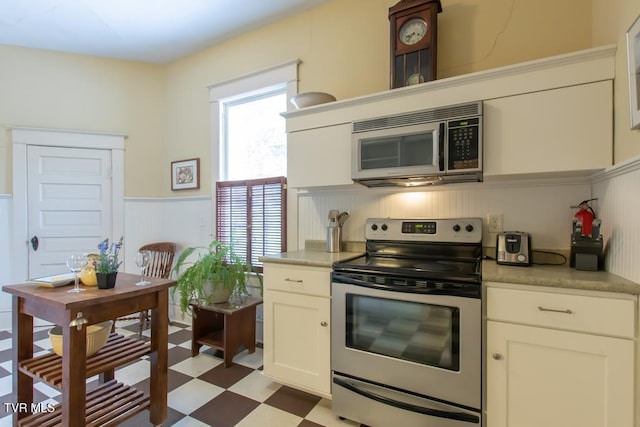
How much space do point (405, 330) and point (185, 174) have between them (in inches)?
114

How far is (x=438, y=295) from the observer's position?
5.06ft

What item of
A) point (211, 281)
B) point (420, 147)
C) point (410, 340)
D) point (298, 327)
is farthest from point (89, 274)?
point (420, 147)

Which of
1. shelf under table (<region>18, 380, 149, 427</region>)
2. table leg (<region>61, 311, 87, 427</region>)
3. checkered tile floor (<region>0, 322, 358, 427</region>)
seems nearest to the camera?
table leg (<region>61, 311, 87, 427</region>)

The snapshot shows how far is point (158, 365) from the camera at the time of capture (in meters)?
1.67

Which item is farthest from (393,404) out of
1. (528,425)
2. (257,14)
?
(257,14)

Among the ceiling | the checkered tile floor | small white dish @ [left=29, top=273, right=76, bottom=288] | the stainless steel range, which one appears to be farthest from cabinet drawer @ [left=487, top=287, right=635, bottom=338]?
the ceiling

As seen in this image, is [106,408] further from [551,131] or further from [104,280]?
[551,131]

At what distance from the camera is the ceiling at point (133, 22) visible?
8.50 ft

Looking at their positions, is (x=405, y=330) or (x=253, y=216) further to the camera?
(x=253, y=216)

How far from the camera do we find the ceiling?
8.50 feet

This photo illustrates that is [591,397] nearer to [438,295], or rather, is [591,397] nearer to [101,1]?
[438,295]

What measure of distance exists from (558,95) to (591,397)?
54.3 inches

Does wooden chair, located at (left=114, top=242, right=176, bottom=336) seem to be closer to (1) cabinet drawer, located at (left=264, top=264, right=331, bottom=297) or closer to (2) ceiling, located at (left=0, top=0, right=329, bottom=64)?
(1) cabinet drawer, located at (left=264, top=264, right=331, bottom=297)

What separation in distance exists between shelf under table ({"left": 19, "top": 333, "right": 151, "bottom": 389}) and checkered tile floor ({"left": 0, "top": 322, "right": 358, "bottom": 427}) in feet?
1.47
